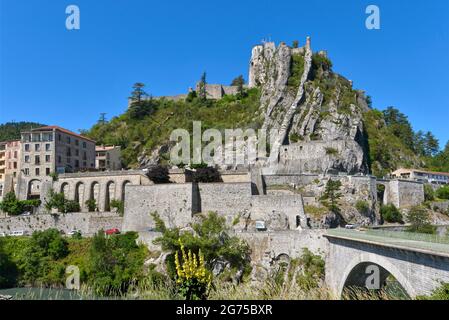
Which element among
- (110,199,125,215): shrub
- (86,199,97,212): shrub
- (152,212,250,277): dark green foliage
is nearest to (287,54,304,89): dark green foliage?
(110,199,125,215): shrub

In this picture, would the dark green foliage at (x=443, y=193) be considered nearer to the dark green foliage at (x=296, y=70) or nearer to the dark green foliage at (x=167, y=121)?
the dark green foliage at (x=296, y=70)

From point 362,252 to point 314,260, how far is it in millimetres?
9024

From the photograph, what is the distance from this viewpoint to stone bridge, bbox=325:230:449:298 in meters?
13.9

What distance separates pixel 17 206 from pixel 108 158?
673 inches

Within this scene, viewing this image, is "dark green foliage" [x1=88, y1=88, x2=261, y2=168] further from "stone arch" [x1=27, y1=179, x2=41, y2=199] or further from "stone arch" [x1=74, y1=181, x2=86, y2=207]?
"stone arch" [x1=74, y1=181, x2=86, y2=207]

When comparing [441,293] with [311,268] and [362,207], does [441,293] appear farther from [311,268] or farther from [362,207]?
[362,207]

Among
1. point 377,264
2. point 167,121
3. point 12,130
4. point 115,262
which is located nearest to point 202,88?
point 167,121

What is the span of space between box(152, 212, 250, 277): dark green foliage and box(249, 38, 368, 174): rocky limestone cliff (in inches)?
840

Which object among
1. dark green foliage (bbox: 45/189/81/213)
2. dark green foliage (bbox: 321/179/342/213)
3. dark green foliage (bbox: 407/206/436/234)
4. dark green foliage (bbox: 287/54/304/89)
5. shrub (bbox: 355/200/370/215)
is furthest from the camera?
dark green foliage (bbox: 287/54/304/89)

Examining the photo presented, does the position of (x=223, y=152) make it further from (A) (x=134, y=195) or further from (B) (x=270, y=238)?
(B) (x=270, y=238)

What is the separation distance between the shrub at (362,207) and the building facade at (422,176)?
1589cm

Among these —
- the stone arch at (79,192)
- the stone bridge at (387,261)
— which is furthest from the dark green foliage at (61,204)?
the stone bridge at (387,261)

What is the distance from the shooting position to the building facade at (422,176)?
5734cm

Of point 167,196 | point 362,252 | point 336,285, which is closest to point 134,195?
point 167,196
